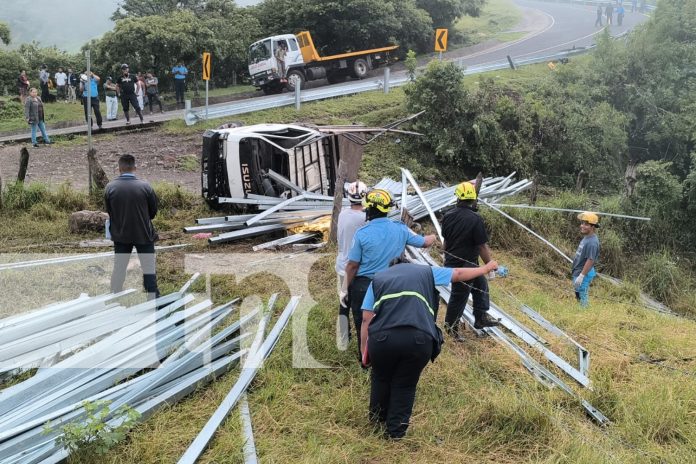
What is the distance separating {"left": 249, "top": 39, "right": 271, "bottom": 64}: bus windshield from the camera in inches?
864

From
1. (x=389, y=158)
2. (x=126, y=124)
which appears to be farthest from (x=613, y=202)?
(x=126, y=124)

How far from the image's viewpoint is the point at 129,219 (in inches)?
259

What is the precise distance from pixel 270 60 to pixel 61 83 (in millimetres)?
7253

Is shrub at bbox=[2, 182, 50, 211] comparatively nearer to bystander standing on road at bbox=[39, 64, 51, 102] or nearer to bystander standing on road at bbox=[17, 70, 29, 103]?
bystander standing on road at bbox=[17, 70, 29, 103]

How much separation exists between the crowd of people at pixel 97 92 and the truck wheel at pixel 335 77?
5839 mm

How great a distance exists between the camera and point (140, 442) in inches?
168

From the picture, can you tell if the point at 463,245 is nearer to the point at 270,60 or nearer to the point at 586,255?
the point at 586,255

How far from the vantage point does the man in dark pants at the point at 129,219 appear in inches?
256

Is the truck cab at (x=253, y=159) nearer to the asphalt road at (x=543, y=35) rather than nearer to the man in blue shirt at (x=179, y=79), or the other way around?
the asphalt road at (x=543, y=35)

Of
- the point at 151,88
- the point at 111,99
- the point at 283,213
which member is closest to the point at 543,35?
the point at 151,88

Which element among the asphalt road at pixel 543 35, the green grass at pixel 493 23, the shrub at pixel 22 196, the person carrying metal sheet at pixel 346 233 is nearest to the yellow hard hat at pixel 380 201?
the person carrying metal sheet at pixel 346 233

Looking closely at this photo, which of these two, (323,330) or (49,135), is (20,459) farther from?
(49,135)

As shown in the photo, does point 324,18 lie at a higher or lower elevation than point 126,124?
higher

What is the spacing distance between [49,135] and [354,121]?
823 centimetres
